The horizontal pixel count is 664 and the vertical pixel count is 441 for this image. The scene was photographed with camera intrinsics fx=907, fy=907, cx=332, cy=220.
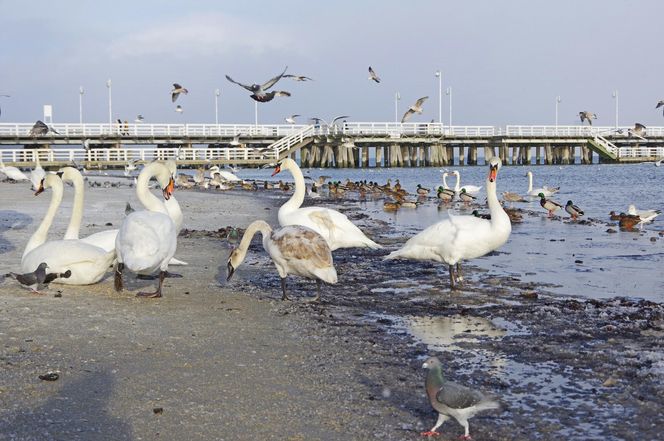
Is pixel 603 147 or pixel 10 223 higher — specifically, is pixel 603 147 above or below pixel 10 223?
above

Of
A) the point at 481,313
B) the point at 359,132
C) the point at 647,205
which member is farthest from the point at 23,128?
the point at 481,313

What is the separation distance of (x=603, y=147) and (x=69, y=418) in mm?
75577

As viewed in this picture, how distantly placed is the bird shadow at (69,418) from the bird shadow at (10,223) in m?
7.03

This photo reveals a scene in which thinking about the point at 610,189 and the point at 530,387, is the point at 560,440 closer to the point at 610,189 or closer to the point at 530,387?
the point at 530,387

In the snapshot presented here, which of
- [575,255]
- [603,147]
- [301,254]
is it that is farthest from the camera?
[603,147]

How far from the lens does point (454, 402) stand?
457 cm

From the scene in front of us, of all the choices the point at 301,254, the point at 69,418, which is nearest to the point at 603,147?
the point at 301,254

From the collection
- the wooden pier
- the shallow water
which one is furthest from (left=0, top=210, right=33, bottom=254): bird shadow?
the wooden pier

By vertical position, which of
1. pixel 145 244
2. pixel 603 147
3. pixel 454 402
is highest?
pixel 603 147

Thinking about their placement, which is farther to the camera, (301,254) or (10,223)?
(10,223)

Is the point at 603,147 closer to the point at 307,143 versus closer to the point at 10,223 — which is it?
the point at 307,143

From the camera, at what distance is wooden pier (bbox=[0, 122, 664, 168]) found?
178ft

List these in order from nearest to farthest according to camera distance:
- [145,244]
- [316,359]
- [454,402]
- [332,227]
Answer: [454,402], [316,359], [145,244], [332,227]

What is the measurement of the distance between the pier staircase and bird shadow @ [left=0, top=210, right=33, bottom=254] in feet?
210
